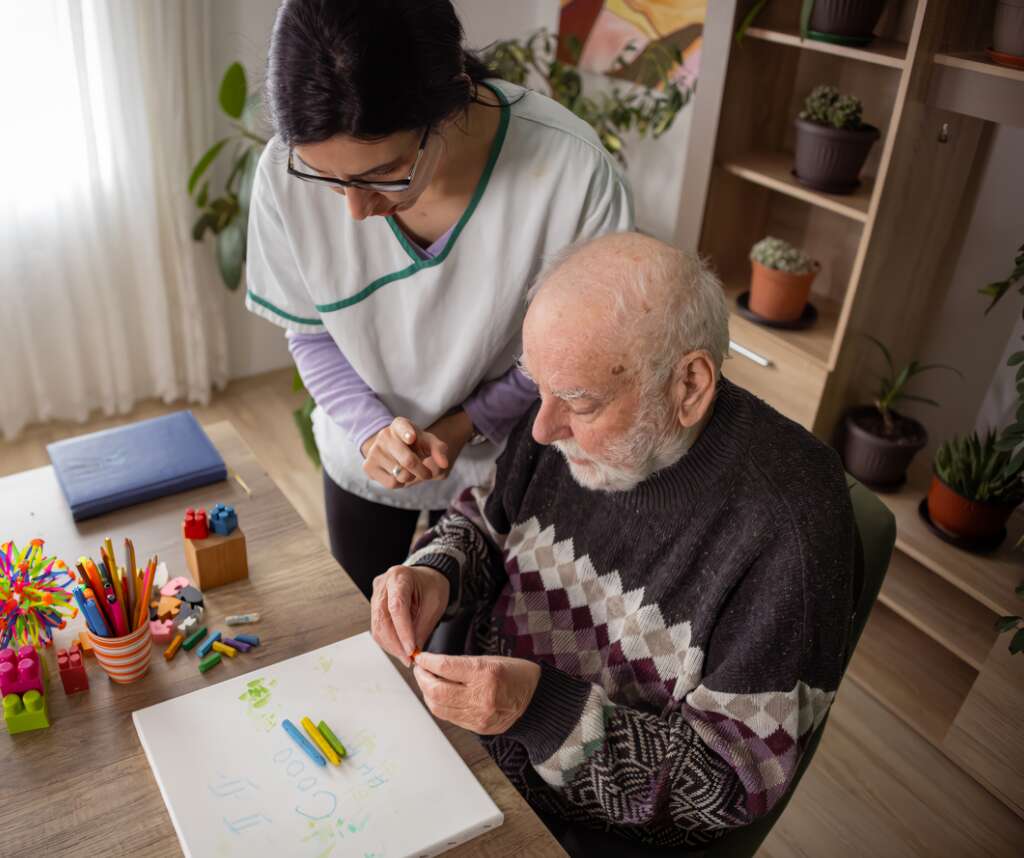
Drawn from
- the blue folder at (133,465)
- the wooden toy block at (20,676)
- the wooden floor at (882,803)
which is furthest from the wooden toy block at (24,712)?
the wooden floor at (882,803)

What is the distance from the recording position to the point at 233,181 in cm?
308

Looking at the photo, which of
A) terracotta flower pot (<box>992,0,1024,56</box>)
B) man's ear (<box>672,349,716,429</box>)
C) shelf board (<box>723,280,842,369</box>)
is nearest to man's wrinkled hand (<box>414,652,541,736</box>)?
man's ear (<box>672,349,716,429</box>)

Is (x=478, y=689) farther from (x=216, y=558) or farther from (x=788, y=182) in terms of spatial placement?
(x=788, y=182)

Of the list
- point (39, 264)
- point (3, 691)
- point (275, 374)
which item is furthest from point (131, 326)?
point (3, 691)

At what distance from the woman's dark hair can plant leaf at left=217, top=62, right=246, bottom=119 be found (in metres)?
1.83

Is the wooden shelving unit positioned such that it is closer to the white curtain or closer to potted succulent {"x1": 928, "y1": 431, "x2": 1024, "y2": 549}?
potted succulent {"x1": 928, "y1": 431, "x2": 1024, "y2": 549}

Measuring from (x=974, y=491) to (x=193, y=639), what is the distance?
5.69 feet

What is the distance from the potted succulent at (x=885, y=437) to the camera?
2307 mm

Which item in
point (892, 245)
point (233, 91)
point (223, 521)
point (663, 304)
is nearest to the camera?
point (663, 304)

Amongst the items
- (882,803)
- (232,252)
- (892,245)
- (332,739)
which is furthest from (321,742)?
(232,252)

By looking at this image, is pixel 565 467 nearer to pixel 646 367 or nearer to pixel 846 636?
pixel 646 367

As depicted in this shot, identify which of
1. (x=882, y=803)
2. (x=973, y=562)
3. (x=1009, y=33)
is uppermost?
(x=1009, y=33)

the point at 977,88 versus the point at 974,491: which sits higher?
the point at 977,88

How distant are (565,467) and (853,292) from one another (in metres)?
1.14
